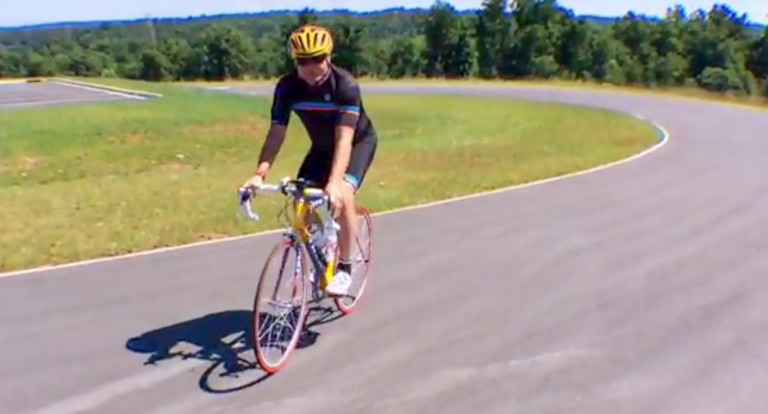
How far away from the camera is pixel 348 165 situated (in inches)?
209

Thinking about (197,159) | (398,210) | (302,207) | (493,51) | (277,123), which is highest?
(277,123)

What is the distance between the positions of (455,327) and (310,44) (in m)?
2.12

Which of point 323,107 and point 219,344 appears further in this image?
point 219,344

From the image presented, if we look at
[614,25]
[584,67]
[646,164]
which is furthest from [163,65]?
[646,164]

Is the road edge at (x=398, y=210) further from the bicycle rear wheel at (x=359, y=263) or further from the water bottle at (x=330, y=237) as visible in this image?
the water bottle at (x=330, y=237)

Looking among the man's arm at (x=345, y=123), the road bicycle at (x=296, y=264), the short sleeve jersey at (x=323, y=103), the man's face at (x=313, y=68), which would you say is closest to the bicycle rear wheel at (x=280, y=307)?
the road bicycle at (x=296, y=264)

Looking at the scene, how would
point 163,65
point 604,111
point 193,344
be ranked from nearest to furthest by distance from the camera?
point 193,344, point 604,111, point 163,65

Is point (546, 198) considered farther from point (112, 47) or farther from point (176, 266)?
point (112, 47)

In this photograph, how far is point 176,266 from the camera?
737cm

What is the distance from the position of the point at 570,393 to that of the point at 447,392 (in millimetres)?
665

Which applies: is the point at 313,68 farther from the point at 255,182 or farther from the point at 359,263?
the point at 359,263

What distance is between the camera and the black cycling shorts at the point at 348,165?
5.31 m

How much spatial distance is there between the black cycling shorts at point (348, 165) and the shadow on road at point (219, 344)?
0.99 m

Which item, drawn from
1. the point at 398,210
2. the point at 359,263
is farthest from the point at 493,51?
the point at 359,263
